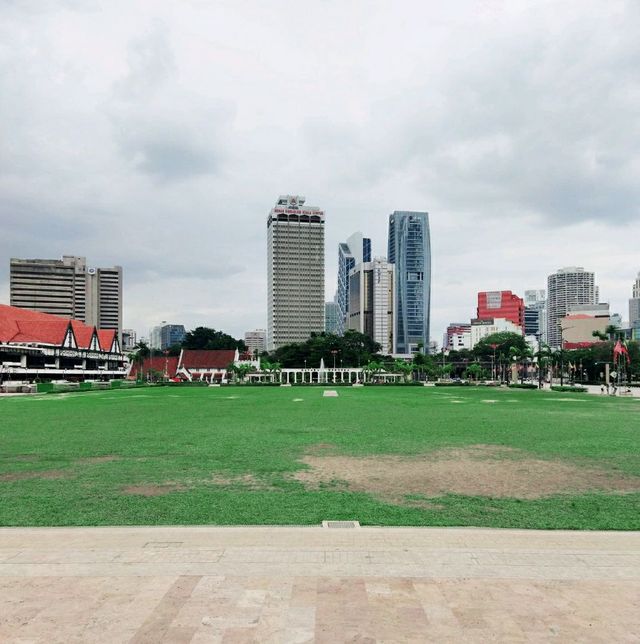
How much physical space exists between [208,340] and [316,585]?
151 m

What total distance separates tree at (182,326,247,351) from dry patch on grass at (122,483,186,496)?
459 ft

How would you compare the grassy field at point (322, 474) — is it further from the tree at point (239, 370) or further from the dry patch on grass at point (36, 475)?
the tree at point (239, 370)

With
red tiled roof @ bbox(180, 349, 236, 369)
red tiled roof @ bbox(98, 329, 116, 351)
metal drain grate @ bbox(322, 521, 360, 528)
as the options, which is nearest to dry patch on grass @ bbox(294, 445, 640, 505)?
metal drain grate @ bbox(322, 521, 360, 528)

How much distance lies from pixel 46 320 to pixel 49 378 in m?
11.3

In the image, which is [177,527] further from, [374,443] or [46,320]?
[46,320]

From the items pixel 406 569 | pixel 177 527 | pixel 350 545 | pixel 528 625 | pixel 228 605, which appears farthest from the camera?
pixel 177 527

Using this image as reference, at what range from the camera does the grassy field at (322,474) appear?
28.8 ft

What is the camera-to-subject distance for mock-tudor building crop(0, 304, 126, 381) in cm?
8156

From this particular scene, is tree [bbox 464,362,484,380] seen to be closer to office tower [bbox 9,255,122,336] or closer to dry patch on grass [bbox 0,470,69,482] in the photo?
dry patch on grass [bbox 0,470,69,482]

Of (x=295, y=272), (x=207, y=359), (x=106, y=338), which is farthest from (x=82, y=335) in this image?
(x=295, y=272)

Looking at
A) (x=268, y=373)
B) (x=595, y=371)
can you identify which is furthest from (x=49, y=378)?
(x=595, y=371)

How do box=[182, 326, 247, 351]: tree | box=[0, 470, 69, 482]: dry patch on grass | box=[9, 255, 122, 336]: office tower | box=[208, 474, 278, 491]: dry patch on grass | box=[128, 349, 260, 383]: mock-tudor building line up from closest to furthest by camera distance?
box=[208, 474, 278, 491]: dry patch on grass → box=[0, 470, 69, 482]: dry patch on grass → box=[128, 349, 260, 383]: mock-tudor building → box=[182, 326, 247, 351]: tree → box=[9, 255, 122, 336]: office tower

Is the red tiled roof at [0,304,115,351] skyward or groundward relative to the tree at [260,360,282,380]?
skyward

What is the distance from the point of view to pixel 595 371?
105 m
